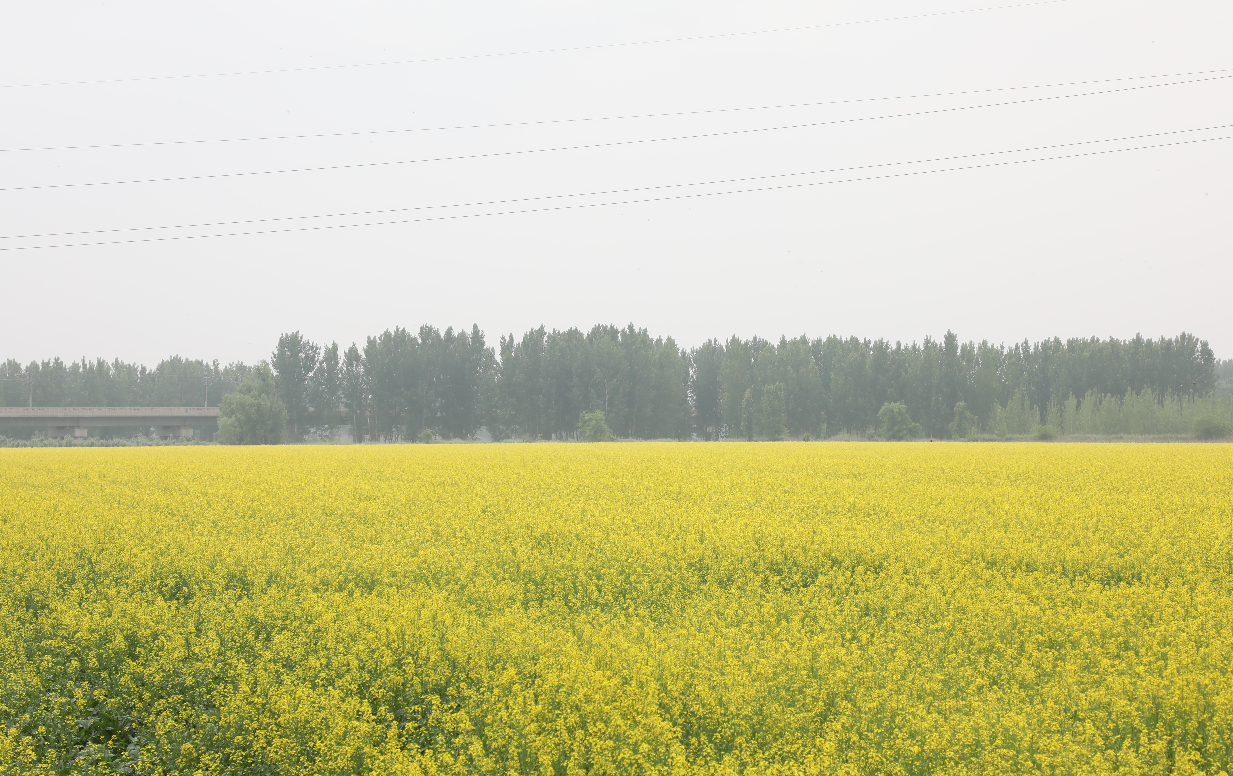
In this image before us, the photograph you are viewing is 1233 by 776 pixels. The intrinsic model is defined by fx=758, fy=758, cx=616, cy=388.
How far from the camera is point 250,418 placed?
74.9 meters

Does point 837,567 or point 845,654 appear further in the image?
point 837,567

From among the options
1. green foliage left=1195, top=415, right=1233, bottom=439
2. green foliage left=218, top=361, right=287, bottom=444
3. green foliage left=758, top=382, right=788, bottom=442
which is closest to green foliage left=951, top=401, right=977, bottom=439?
green foliage left=758, top=382, right=788, bottom=442

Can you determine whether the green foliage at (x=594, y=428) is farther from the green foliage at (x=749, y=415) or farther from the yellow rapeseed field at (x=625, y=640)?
the yellow rapeseed field at (x=625, y=640)

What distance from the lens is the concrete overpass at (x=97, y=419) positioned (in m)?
76.3

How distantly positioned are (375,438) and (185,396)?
51501 mm

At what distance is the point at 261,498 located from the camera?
15.9 meters

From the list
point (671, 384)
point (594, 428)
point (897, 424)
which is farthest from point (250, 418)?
point (897, 424)

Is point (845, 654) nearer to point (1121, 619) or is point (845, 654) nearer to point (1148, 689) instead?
point (1148, 689)

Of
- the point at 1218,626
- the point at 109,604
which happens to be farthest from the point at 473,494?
the point at 1218,626

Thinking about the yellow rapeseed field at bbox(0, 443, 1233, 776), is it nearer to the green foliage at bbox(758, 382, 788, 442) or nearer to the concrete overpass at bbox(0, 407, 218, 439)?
the green foliage at bbox(758, 382, 788, 442)

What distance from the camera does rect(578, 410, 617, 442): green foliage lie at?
78.5m

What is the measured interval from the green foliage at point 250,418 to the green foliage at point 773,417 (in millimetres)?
51170

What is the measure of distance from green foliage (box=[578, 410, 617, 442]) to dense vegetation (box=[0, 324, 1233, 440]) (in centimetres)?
616

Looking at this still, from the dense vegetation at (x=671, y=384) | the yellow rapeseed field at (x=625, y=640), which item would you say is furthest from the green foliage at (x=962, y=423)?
the yellow rapeseed field at (x=625, y=640)
